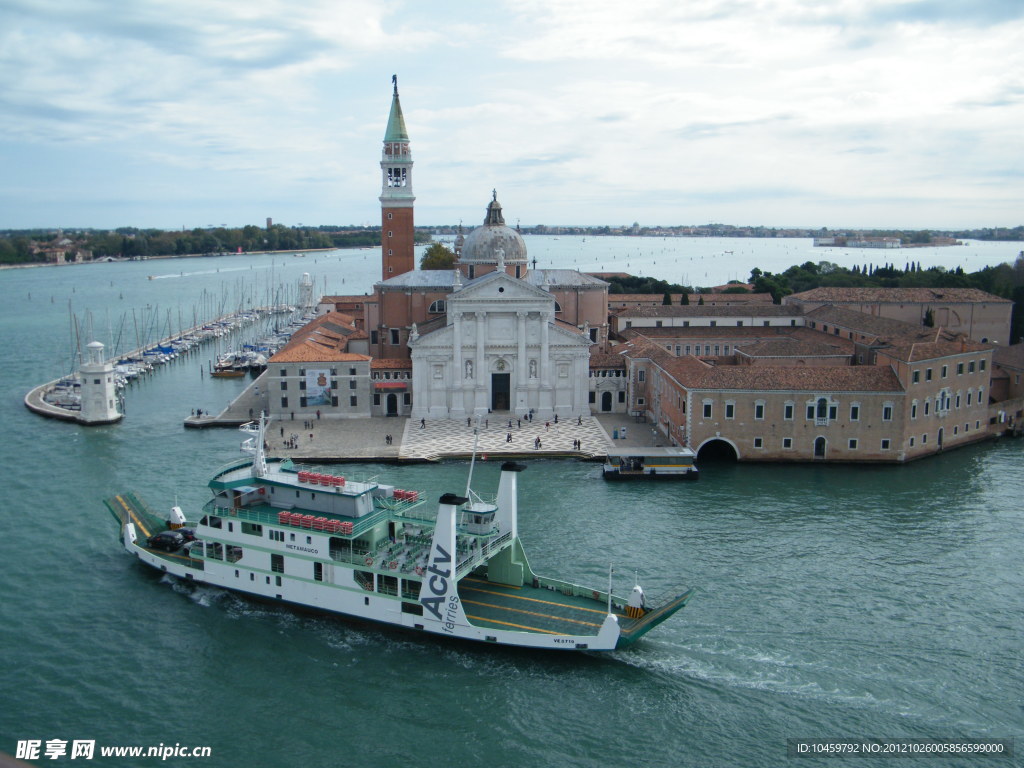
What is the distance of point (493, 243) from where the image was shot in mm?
41125

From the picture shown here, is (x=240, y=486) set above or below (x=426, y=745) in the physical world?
above

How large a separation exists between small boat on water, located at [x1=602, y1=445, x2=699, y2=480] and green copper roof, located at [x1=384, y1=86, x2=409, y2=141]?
86.5 feet

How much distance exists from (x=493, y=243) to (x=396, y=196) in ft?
31.6

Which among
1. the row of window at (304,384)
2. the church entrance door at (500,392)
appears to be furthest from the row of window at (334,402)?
the church entrance door at (500,392)

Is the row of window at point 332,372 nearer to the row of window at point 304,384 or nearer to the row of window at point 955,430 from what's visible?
the row of window at point 304,384

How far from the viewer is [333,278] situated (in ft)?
425

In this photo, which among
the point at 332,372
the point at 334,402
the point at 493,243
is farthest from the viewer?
the point at 493,243

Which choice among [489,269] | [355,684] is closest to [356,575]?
[355,684]

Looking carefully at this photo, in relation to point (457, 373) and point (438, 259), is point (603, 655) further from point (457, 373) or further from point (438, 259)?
point (438, 259)

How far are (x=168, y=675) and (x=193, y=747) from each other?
2412mm

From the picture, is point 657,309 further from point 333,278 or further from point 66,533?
point 333,278

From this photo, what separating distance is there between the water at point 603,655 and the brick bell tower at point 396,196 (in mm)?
24258

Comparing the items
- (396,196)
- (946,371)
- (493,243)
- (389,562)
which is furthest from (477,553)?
(396,196)

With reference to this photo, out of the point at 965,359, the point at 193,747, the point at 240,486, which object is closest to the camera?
the point at 193,747
